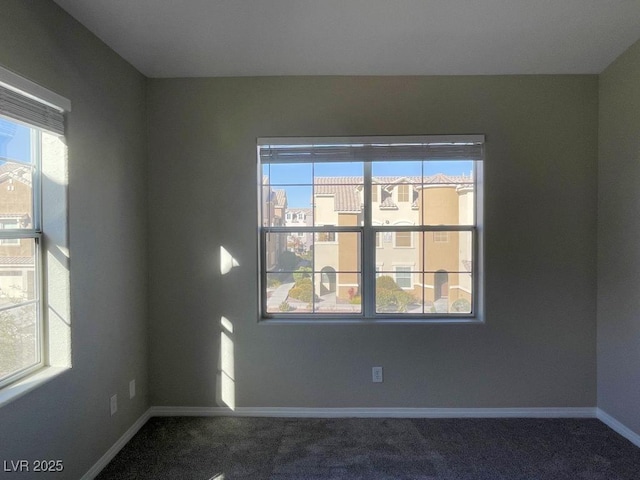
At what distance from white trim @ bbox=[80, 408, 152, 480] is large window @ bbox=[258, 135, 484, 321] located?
1.12 metres

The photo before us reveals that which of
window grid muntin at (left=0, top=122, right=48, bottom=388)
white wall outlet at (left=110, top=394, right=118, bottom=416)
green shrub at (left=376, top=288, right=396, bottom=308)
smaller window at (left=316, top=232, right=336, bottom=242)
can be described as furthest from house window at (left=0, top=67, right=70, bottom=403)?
green shrub at (left=376, top=288, right=396, bottom=308)

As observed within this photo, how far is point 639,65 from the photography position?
233 cm

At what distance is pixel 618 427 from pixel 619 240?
129cm

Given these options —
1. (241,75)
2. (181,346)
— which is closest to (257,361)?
(181,346)

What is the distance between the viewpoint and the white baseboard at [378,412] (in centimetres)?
270

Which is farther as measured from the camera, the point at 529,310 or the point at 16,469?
the point at 529,310

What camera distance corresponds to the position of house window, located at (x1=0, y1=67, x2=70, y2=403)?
65.1 inches

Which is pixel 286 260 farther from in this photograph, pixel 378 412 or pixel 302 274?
pixel 378 412

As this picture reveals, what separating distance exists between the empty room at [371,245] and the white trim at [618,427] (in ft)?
0.04

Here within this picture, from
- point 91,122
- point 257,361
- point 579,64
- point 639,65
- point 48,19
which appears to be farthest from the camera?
point 257,361

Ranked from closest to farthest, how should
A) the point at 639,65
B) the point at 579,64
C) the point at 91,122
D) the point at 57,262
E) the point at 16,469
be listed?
the point at 16,469
the point at 57,262
the point at 91,122
the point at 639,65
the point at 579,64

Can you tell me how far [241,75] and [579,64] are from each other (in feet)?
7.92

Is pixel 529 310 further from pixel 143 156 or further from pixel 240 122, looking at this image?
pixel 143 156

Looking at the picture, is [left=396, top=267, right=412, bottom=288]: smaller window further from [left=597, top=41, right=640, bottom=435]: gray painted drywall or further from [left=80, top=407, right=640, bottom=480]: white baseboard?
[left=597, top=41, right=640, bottom=435]: gray painted drywall
